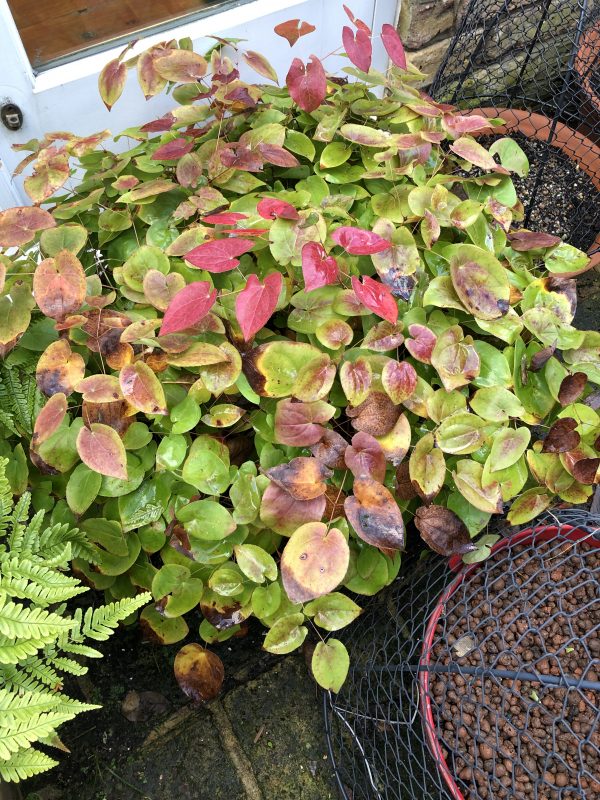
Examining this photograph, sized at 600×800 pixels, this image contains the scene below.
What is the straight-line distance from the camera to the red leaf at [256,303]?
885mm

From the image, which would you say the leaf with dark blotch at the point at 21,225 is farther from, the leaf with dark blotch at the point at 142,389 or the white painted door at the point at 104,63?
the white painted door at the point at 104,63

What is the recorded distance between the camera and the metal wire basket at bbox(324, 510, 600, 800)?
0.93 meters

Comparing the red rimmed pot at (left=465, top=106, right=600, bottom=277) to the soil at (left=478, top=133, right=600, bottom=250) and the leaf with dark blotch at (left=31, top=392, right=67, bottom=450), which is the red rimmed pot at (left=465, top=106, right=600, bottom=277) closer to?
the soil at (left=478, top=133, right=600, bottom=250)

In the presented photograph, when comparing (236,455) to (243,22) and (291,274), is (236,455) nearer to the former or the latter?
(291,274)

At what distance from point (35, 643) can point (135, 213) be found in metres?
0.76

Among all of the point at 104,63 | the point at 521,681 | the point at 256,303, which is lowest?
the point at 521,681

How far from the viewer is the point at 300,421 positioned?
0.93 metres

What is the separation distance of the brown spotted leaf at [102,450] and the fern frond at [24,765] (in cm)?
36

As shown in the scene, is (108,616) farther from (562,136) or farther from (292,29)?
(562,136)

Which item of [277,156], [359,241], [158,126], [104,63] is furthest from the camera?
[104,63]

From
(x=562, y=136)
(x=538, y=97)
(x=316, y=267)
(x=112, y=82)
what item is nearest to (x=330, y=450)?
(x=316, y=267)

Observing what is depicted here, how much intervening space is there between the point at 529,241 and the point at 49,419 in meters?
0.89

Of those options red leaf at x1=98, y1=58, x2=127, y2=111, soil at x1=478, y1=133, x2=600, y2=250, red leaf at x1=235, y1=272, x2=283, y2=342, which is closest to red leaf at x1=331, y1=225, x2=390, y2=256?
red leaf at x1=235, y1=272, x2=283, y2=342

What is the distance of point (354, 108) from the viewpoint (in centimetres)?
125
